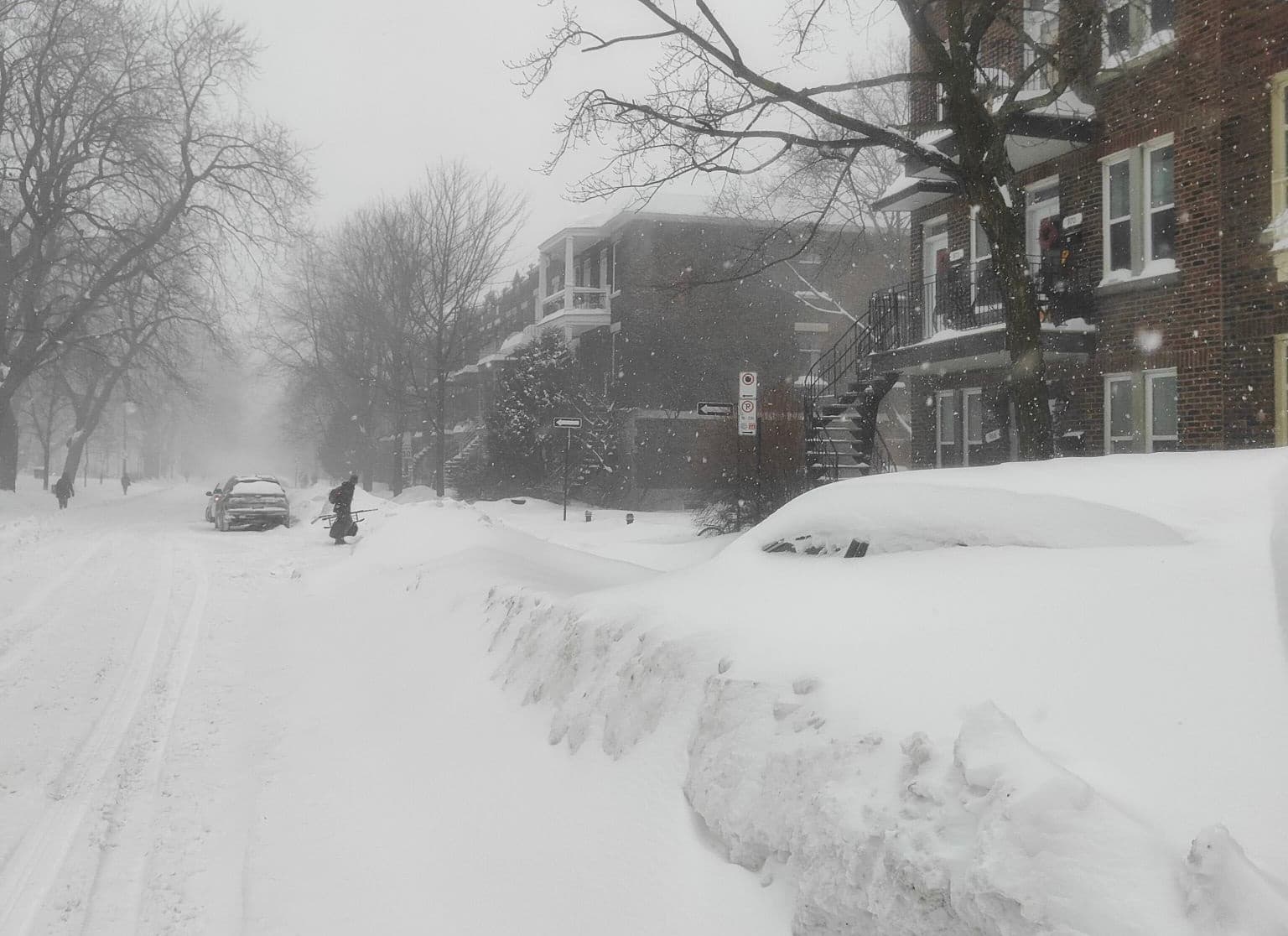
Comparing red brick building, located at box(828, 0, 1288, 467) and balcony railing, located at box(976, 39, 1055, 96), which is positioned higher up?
balcony railing, located at box(976, 39, 1055, 96)

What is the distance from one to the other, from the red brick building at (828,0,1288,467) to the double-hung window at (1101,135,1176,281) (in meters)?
0.02

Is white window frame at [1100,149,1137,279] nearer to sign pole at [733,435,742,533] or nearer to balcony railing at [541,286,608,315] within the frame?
sign pole at [733,435,742,533]

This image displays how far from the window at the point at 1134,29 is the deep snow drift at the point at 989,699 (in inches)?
425

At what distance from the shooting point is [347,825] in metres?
5.24

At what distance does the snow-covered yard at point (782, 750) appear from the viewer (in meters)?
2.65

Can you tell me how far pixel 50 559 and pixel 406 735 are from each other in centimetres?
1362

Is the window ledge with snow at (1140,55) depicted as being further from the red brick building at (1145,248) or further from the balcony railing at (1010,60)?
the balcony railing at (1010,60)

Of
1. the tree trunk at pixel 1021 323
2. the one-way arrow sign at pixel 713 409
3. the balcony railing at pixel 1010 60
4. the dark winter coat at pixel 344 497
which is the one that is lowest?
the dark winter coat at pixel 344 497

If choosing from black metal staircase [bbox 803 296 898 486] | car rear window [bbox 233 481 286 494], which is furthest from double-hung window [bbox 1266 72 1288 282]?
car rear window [bbox 233 481 286 494]

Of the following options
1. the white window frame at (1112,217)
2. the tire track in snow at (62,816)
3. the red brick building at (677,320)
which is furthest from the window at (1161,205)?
the red brick building at (677,320)

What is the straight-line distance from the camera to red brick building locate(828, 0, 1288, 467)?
12500 mm

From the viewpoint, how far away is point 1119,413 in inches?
593

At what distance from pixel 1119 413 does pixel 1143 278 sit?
2.11 metres

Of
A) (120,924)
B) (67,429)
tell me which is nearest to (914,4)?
(120,924)
